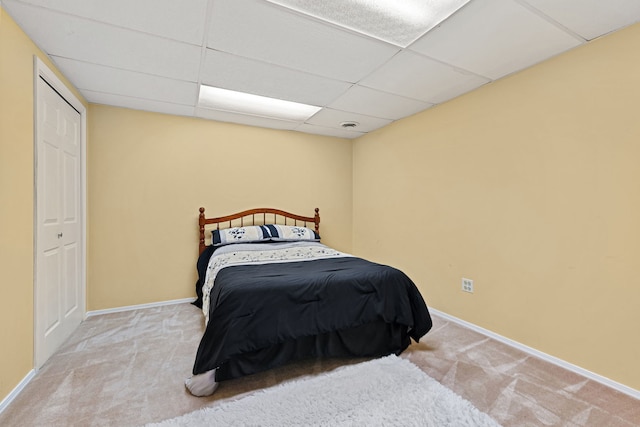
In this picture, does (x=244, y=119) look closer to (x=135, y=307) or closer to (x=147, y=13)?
(x=147, y=13)

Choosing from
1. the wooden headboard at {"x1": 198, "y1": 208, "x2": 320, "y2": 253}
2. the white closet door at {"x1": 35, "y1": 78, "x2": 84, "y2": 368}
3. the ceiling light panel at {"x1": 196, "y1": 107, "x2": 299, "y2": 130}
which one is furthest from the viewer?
the wooden headboard at {"x1": 198, "y1": 208, "x2": 320, "y2": 253}

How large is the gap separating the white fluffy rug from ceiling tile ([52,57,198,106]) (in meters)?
2.56

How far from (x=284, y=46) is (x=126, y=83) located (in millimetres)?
1587

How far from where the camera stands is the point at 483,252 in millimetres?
2598

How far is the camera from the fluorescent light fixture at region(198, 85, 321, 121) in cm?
286

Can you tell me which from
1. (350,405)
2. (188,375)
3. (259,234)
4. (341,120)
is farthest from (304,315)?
(341,120)

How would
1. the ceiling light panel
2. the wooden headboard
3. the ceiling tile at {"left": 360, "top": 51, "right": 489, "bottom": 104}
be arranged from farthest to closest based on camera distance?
the wooden headboard, the ceiling light panel, the ceiling tile at {"left": 360, "top": 51, "right": 489, "bottom": 104}

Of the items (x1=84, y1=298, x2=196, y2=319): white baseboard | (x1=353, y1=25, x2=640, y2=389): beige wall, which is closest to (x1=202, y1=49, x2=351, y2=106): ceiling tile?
(x1=353, y1=25, x2=640, y2=389): beige wall

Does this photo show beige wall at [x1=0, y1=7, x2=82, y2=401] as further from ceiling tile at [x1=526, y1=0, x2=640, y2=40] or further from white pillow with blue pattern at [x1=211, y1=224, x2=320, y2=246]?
ceiling tile at [x1=526, y1=0, x2=640, y2=40]

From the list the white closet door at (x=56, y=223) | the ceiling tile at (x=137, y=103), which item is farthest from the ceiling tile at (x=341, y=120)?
the white closet door at (x=56, y=223)

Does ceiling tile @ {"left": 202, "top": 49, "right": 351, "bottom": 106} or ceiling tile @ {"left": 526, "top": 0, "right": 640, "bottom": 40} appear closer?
ceiling tile @ {"left": 526, "top": 0, "right": 640, "bottom": 40}

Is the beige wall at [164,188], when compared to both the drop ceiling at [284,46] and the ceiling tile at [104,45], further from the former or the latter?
the ceiling tile at [104,45]

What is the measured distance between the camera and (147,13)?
166 cm

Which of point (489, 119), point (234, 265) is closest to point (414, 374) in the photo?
point (234, 265)
